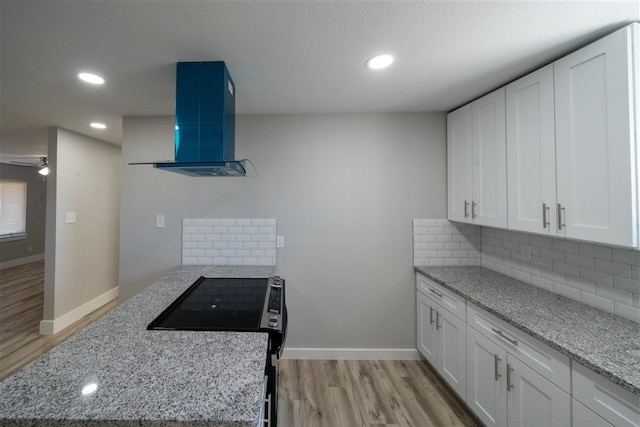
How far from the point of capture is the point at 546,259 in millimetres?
1900

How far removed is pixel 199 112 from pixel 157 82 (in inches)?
23.3

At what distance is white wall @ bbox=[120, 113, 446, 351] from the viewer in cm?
258

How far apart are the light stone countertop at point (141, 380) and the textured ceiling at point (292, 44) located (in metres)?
1.45

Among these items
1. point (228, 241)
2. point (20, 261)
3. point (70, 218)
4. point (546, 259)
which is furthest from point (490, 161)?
point (20, 261)

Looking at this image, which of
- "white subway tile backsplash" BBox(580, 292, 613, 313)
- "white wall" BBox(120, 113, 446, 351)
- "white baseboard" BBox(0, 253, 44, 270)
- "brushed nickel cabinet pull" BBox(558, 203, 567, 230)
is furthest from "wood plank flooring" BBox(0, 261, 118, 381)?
"white subway tile backsplash" BBox(580, 292, 613, 313)

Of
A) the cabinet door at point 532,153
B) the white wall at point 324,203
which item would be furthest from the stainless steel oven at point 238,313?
the cabinet door at point 532,153

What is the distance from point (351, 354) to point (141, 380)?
209 cm

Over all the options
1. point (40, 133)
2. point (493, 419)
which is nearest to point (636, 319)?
point (493, 419)

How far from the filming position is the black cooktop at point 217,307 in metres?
1.24

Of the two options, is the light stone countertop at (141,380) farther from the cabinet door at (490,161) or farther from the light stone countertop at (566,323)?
the cabinet door at (490,161)

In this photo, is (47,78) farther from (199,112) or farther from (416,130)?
(416,130)

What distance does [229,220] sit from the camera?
2.58 meters

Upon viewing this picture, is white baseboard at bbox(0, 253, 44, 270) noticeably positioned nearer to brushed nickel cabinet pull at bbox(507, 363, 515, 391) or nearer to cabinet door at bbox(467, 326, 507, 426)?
cabinet door at bbox(467, 326, 507, 426)

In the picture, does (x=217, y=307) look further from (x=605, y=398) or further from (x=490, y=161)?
(x=490, y=161)
